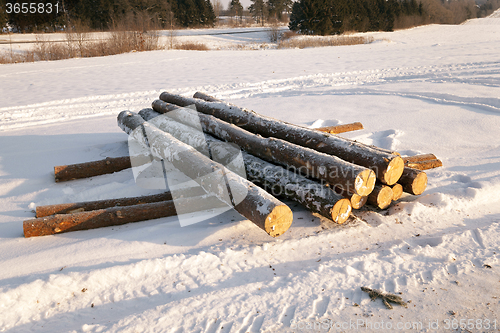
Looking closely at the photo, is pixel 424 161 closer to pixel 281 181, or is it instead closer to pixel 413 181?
pixel 413 181

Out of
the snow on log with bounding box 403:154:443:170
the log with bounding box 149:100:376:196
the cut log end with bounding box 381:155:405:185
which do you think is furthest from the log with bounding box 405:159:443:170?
the log with bounding box 149:100:376:196

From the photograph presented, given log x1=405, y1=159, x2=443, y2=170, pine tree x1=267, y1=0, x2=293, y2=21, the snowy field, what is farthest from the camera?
pine tree x1=267, y1=0, x2=293, y2=21

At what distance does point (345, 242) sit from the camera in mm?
3225

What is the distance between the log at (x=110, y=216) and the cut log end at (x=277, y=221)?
96cm

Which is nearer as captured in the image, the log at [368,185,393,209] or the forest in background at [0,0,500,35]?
the log at [368,185,393,209]

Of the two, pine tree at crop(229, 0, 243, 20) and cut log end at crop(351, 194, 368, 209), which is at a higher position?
pine tree at crop(229, 0, 243, 20)

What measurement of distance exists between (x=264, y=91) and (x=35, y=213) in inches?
296

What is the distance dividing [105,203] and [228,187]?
1.54m

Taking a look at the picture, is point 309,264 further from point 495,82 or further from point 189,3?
point 189,3

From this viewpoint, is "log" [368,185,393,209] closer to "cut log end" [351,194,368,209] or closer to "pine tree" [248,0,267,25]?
"cut log end" [351,194,368,209]

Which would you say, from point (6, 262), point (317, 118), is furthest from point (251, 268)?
point (317, 118)

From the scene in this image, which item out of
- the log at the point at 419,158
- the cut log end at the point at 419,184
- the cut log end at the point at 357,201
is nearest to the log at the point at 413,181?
the cut log end at the point at 419,184

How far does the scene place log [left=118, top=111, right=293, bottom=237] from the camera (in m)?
3.01

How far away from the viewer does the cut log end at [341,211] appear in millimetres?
3258
